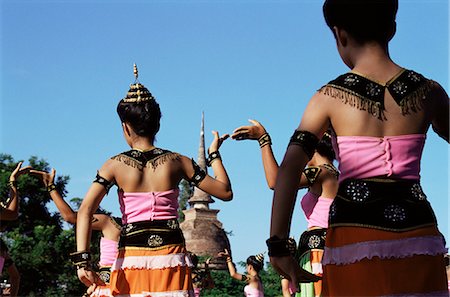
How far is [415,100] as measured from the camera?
11.0 feet

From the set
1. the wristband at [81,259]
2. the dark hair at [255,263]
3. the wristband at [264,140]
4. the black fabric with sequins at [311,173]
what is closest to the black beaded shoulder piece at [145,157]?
the wristband at [81,259]

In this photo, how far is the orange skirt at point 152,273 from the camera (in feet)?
19.5

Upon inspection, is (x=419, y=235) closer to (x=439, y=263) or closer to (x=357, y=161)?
(x=439, y=263)

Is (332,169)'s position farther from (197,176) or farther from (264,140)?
(264,140)

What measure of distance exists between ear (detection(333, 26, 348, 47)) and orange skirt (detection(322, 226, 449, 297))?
2.53ft

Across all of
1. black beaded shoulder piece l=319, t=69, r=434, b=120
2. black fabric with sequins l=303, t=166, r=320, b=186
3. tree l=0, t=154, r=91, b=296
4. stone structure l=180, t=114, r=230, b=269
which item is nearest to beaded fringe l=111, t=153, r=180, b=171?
black fabric with sequins l=303, t=166, r=320, b=186

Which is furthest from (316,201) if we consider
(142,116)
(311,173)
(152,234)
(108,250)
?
(108,250)

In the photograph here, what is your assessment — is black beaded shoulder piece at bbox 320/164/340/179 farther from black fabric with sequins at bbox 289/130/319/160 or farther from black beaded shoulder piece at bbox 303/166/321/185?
black fabric with sequins at bbox 289/130/319/160

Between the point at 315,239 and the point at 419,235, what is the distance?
3406 mm

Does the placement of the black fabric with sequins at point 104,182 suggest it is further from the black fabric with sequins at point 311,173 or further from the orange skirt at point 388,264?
the orange skirt at point 388,264

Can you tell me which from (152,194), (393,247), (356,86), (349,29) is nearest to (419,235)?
(393,247)

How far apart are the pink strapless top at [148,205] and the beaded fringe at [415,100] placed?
293 centimetres

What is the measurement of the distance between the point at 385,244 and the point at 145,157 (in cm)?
316

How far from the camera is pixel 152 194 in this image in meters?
5.98
